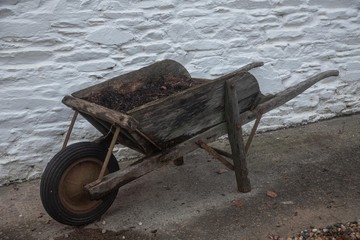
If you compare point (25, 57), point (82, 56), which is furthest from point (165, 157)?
point (25, 57)

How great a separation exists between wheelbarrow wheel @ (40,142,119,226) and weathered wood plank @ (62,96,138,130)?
0.24 metres

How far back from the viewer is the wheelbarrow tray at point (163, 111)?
2.89 meters

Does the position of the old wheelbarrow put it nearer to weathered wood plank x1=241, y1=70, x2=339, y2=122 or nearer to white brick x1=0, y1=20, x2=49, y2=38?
weathered wood plank x1=241, y1=70, x2=339, y2=122

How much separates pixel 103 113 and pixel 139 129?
0.26 m

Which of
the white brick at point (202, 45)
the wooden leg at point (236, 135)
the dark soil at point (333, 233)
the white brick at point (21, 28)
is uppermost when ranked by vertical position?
the white brick at point (21, 28)

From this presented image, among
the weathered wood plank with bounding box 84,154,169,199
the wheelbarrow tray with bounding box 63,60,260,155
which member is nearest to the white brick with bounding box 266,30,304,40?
the wheelbarrow tray with bounding box 63,60,260,155

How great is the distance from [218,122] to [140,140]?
2.34ft

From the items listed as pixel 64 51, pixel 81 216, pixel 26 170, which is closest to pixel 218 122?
pixel 81 216

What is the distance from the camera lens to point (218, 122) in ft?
11.3

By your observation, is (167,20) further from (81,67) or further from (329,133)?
(329,133)

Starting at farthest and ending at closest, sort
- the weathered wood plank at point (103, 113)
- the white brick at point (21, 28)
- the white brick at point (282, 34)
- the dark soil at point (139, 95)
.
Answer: the white brick at point (282, 34)
the white brick at point (21, 28)
the dark soil at point (139, 95)
the weathered wood plank at point (103, 113)

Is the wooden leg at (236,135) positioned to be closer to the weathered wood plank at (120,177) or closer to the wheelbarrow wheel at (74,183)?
the weathered wood plank at (120,177)

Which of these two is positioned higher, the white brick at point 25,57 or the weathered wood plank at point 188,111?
the white brick at point 25,57

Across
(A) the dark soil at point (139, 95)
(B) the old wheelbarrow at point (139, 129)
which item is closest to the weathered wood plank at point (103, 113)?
(B) the old wheelbarrow at point (139, 129)
